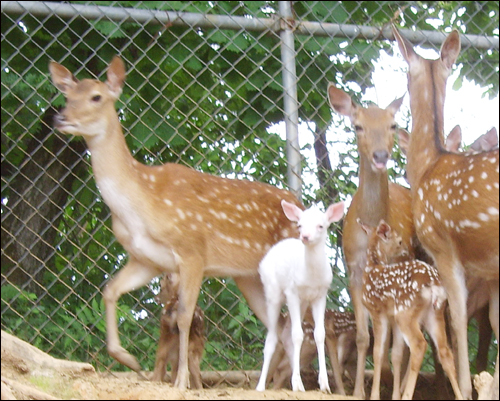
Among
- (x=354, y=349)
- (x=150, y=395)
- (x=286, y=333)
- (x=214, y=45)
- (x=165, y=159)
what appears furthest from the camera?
(x=165, y=159)

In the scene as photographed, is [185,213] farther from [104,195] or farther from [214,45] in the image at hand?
[214,45]

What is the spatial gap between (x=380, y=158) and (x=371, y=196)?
0.35 metres

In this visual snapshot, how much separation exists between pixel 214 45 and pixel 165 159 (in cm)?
119

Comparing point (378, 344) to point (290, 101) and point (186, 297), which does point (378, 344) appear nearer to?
point (186, 297)

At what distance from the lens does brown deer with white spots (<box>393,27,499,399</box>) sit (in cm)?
451

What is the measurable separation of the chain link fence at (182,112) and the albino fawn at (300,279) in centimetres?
89

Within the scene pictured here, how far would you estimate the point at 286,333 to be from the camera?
562cm

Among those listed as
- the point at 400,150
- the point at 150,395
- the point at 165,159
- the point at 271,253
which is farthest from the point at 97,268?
the point at 150,395

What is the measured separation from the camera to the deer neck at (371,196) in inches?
227

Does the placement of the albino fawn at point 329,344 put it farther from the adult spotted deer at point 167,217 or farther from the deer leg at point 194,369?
the deer leg at point 194,369

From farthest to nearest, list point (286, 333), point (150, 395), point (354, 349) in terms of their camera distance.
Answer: point (354, 349)
point (286, 333)
point (150, 395)

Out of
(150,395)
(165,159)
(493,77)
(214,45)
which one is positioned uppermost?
(493,77)

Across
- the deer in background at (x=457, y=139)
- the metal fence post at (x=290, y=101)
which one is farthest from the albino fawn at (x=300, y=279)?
the deer in background at (x=457, y=139)

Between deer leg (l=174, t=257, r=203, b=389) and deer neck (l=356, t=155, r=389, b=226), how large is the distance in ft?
3.72
